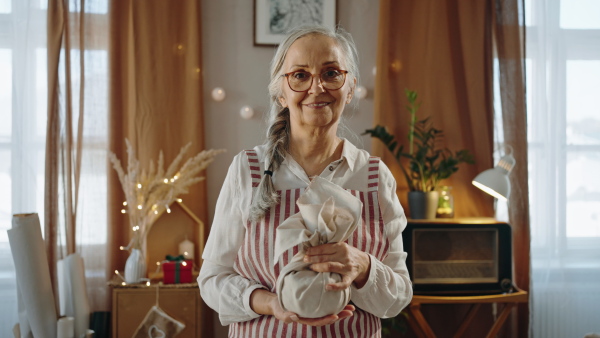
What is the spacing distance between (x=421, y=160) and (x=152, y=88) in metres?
1.37

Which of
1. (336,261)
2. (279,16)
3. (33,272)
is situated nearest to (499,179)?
(279,16)

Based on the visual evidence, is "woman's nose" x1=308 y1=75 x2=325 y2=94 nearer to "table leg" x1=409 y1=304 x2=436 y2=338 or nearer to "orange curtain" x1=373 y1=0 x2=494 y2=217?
"table leg" x1=409 y1=304 x2=436 y2=338

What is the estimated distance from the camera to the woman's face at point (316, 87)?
135 centimetres

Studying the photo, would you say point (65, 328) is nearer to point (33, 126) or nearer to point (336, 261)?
point (33, 126)

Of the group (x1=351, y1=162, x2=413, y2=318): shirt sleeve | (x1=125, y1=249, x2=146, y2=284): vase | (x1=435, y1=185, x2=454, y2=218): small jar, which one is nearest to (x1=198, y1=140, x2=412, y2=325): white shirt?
(x1=351, y1=162, x2=413, y2=318): shirt sleeve

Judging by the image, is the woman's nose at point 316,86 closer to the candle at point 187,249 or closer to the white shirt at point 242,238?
the white shirt at point 242,238

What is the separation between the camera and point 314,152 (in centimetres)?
144

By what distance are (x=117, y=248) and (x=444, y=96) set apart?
6.01 feet

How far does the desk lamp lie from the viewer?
2.94 meters

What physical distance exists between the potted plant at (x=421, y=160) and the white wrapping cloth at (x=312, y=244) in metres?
1.82

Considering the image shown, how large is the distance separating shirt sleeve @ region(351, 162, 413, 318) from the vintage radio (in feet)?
4.77

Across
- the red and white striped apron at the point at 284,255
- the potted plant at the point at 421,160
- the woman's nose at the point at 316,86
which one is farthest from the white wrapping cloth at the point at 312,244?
the potted plant at the point at 421,160

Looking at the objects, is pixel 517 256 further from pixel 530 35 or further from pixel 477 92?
pixel 530 35

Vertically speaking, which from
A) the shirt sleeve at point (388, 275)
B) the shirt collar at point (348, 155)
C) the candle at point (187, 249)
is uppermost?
the shirt collar at point (348, 155)
